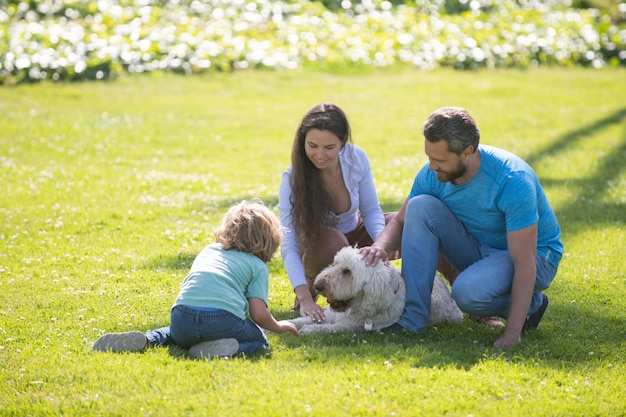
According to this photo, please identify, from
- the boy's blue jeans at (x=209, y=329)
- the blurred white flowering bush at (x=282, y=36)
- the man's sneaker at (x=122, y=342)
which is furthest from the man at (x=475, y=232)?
the blurred white flowering bush at (x=282, y=36)

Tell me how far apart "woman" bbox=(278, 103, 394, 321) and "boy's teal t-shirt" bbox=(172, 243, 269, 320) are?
44 cm

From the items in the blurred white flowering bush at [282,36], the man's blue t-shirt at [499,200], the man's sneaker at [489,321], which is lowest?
the man's sneaker at [489,321]

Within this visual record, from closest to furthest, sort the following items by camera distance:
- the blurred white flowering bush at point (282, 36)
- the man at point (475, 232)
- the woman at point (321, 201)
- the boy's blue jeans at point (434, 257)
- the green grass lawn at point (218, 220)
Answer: the green grass lawn at point (218, 220)
the man at point (475, 232)
the boy's blue jeans at point (434, 257)
the woman at point (321, 201)
the blurred white flowering bush at point (282, 36)

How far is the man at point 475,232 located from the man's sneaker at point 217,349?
1.00 meters

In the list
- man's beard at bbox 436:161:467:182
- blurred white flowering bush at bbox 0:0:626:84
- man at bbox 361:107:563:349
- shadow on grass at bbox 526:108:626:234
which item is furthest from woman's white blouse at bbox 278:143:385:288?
blurred white flowering bush at bbox 0:0:626:84

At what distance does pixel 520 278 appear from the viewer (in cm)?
464

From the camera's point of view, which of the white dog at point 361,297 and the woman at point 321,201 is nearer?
the white dog at point 361,297

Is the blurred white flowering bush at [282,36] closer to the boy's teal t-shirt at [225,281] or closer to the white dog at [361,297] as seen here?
the white dog at [361,297]

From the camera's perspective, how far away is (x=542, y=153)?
10.7 m

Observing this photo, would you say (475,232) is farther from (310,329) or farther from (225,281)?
(225,281)

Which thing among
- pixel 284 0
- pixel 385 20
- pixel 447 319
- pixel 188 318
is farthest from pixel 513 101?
pixel 188 318

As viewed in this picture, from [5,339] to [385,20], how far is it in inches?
557

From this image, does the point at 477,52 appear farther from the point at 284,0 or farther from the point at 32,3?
the point at 32,3

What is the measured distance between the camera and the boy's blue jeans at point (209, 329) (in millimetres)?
4531
